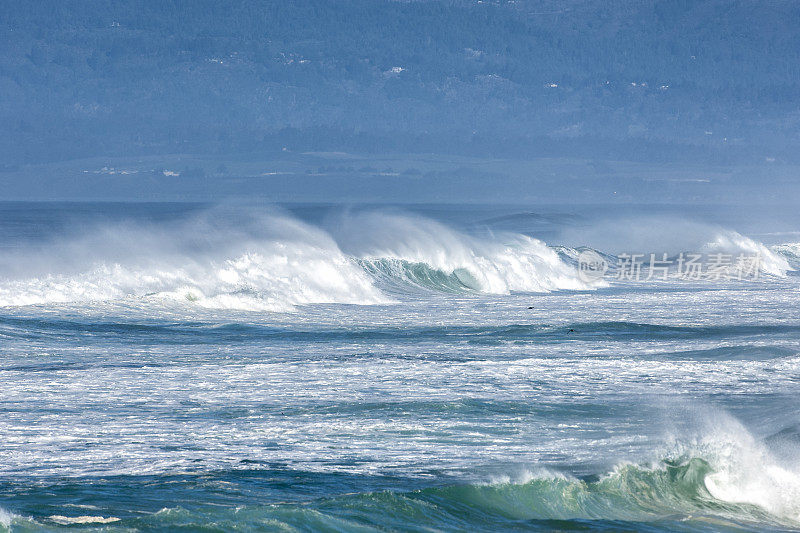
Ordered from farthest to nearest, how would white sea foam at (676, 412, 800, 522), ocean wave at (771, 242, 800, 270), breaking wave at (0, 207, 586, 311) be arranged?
ocean wave at (771, 242, 800, 270) → breaking wave at (0, 207, 586, 311) → white sea foam at (676, 412, 800, 522)

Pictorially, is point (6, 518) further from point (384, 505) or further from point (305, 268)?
point (305, 268)

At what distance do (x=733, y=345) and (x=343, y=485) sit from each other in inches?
423

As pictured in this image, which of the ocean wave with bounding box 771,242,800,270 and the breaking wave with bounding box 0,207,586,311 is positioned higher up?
the ocean wave with bounding box 771,242,800,270

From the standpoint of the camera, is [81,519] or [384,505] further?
[384,505]

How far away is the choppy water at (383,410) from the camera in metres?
7.57

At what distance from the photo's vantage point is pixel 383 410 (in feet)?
36.3

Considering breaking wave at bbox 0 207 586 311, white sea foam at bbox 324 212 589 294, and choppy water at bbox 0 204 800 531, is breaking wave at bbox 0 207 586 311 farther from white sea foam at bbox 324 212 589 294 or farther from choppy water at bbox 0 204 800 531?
choppy water at bbox 0 204 800 531

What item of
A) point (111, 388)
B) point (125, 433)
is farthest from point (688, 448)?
point (111, 388)

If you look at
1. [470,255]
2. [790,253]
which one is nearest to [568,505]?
[470,255]

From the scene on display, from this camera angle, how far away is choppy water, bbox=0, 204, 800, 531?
24.8 feet

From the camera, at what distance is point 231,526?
266 inches

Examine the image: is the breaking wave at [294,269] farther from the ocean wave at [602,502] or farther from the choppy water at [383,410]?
the ocean wave at [602,502]

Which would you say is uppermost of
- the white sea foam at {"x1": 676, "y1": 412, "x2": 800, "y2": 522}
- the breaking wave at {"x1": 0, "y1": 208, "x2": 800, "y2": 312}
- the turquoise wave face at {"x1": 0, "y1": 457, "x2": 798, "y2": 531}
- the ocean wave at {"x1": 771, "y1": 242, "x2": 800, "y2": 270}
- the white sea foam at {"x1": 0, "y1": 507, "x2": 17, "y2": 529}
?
the ocean wave at {"x1": 771, "y1": 242, "x2": 800, "y2": 270}

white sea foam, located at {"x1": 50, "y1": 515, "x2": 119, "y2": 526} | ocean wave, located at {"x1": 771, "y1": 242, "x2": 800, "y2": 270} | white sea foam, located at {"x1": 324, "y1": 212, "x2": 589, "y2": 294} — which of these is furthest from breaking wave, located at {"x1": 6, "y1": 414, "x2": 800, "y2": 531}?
ocean wave, located at {"x1": 771, "y1": 242, "x2": 800, "y2": 270}
